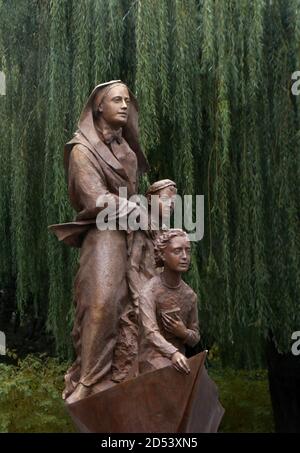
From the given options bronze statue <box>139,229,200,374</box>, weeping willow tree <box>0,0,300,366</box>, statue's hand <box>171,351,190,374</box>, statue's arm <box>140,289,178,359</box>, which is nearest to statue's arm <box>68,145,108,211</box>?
bronze statue <box>139,229,200,374</box>

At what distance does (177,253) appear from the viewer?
5.05 metres

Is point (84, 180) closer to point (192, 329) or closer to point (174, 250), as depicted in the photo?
point (174, 250)

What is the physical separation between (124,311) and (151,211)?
2.33 feet

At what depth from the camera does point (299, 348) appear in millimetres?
8555

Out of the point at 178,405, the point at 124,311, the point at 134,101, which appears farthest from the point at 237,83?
the point at 178,405

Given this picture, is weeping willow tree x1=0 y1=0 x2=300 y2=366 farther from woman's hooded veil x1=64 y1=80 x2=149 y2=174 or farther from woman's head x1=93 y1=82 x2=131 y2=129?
woman's head x1=93 y1=82 x2=131 y2=129

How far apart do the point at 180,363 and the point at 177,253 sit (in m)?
0.62

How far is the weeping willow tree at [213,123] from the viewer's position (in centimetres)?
771

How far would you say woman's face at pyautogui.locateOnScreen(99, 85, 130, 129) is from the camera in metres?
5.61

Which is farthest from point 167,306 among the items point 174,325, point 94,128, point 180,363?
point 94,128

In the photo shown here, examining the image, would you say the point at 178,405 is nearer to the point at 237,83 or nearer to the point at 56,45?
the point at 237,83

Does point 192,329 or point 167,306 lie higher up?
point 167,306

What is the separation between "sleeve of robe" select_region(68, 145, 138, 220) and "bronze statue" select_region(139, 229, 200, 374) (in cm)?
39

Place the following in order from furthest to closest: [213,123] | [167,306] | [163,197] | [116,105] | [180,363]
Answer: [213,123], [163,197], [116,105], [167,306], [180,363]
